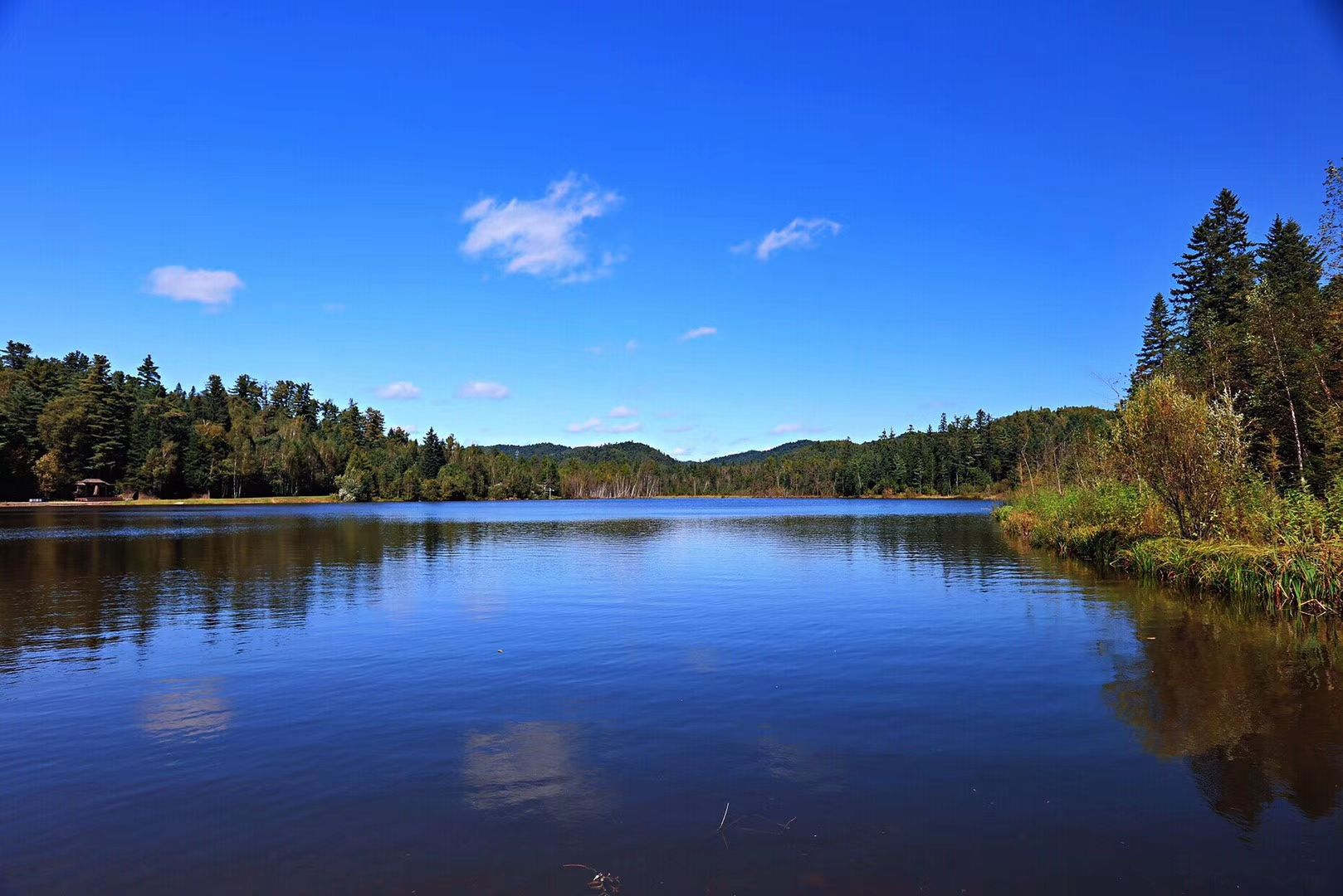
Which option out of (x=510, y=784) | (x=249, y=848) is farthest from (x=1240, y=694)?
(x=249, y=848)

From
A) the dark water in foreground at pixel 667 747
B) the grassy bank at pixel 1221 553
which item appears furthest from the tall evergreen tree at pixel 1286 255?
the dark water in foreground at pixel 667 747

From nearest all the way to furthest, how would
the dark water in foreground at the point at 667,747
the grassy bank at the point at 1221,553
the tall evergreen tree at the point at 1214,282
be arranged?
the dark water in foreground at the point at 667,747, the grassy bank at the point at 1221,553, the tall evergreen tree at the point at 1214,282

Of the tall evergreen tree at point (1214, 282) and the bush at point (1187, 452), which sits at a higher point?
the tall evergreen tree at point (1214, 282)

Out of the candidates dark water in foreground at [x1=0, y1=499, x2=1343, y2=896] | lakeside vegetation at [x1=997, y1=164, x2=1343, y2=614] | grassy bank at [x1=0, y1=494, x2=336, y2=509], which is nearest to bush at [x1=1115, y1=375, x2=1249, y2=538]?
lakeside vegetation at [x1=997, y1=164, x2=1343, y2=614]

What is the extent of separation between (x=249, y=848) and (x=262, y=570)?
31.6 meters

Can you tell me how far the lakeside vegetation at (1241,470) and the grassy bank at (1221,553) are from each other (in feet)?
0.17

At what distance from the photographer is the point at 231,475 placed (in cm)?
15425

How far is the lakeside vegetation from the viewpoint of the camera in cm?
2425

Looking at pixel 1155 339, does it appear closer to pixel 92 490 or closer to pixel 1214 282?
pixel 1214 282

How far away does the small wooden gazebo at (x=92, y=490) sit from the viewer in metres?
132

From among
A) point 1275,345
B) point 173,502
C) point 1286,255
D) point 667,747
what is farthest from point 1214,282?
point 173,502

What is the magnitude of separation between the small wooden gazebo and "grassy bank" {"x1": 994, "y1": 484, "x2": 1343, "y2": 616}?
15221 cm

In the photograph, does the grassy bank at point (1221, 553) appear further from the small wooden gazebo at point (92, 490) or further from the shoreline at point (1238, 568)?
the small wooden gazebo at point (92, 490)

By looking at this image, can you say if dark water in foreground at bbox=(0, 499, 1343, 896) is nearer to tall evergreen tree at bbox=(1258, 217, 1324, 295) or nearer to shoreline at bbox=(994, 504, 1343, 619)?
shoreline at bbox=(994, 504, 1343, 619)
